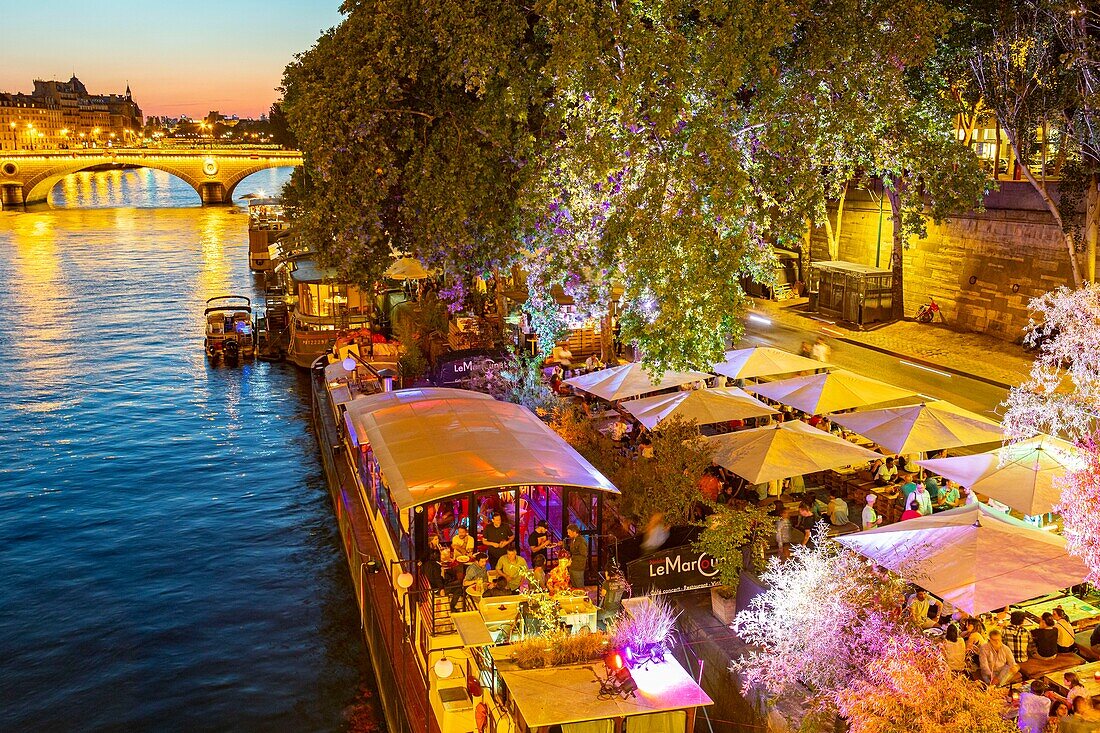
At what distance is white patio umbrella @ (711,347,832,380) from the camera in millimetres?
22469

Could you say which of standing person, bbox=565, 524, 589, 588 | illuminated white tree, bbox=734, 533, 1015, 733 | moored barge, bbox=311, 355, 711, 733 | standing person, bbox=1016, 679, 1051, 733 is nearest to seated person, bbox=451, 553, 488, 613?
moored barge, bbox=311, 355, 711, 733

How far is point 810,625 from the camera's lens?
32.3 feet

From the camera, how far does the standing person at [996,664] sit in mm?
11078

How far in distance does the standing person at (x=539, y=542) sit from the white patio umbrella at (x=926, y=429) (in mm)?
6494

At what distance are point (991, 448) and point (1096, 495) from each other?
37.5 ft

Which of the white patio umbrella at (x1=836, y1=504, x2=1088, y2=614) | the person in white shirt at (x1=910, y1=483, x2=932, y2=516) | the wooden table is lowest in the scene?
the wooden table

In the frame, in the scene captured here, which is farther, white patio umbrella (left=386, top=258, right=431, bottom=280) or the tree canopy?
white patio umbrella (left=386, top=258, right=431, bottom=280)

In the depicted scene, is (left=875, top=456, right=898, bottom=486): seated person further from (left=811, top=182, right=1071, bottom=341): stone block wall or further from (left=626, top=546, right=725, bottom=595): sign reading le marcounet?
(left=811, top=182, right=1071, bottom=341): stone block wall

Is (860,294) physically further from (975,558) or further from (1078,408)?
(975,558)

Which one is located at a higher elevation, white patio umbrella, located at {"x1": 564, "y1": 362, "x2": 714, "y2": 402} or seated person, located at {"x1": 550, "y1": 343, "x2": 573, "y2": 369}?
white patio umbrella, located at {"x1": 564, "y1": 362, "x2": 714, "y2": 402}

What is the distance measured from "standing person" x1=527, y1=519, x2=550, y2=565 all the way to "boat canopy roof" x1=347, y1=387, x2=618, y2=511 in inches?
43.3

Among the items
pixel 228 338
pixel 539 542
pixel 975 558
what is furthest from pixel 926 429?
pixel 228 338

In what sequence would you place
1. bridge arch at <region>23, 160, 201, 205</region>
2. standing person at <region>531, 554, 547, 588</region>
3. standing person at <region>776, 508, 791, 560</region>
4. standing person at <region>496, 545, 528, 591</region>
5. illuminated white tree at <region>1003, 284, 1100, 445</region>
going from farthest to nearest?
bridge arch at <region>23, 160, 201, 205</region>, standing person at <region>776, 508, 791, 560</region>, standing person at <region>496, 545, 528, 591</region>, standing person at <region>531, 554, 547, 588</region>, illuminated white tree at <region>1003, 284, 1100, 445</region>

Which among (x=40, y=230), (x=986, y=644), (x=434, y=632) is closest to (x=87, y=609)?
(x=434, y=632)
